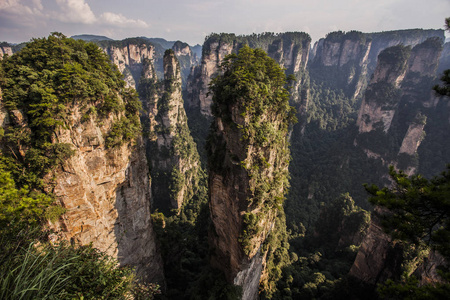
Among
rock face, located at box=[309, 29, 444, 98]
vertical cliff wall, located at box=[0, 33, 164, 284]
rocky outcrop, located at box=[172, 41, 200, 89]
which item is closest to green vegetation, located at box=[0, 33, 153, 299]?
vertical cliff wall, located at box=[0, 33, 164, 284]

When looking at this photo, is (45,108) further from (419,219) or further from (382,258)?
(382,258)

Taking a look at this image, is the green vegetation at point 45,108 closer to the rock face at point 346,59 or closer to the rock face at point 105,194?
the rock face at point 105,194

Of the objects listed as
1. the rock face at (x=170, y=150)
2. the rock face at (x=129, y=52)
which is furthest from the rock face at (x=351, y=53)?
the rock face at (x=129, y=52)

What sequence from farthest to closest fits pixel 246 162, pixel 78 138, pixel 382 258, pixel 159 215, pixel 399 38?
pixel 399 38 < pixel 159 215 < pixel 382 258 < pixel 246 162 < pixel 78 138

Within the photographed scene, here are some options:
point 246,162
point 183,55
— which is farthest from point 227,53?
point 183,55

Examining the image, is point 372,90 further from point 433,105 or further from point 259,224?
point 259,224

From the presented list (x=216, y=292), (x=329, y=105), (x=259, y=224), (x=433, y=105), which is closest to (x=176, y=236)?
(x=216, y=292)
